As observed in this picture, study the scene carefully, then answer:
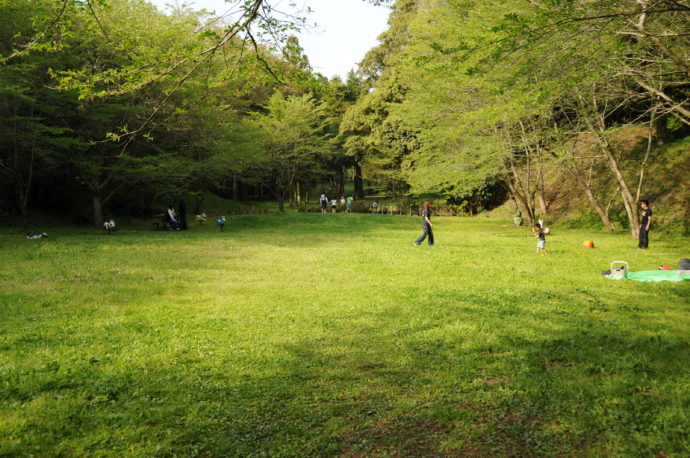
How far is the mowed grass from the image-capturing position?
4145 mm

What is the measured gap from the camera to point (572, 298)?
895 cm

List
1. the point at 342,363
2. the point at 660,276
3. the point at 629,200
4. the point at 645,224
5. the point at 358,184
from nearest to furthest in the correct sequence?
the point at 342,363, the point at 660,276, the point at 645,224, the point at 629,200, the point at 358,184

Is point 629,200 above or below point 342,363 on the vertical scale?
above

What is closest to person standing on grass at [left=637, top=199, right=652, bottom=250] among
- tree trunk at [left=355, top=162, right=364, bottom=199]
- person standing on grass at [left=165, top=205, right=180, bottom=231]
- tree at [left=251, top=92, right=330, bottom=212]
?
person standing on grass at [left=165, top=205, right=180, bottom=231]

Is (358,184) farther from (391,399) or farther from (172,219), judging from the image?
(391,399)

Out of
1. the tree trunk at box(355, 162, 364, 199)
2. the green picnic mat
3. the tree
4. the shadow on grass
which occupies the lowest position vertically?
the shadow on grass

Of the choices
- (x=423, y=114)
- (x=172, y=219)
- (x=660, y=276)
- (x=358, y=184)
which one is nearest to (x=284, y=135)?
(x=172, y=219)

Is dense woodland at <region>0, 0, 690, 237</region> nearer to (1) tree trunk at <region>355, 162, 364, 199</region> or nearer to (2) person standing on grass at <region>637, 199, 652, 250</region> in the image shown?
(2) person standing on grass at <region>637, 199, 652, 250</region>

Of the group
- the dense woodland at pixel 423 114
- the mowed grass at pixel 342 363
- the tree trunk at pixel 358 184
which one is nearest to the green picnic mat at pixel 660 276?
the mowed grass at pixel 342 363

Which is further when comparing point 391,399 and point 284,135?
point 284,135

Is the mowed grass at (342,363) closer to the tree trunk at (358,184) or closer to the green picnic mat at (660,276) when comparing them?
the green picnic mat at (660,276)

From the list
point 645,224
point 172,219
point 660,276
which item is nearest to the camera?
point 660,276

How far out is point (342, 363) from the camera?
19.2 ft

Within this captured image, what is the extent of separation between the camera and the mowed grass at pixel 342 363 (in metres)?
4.14
